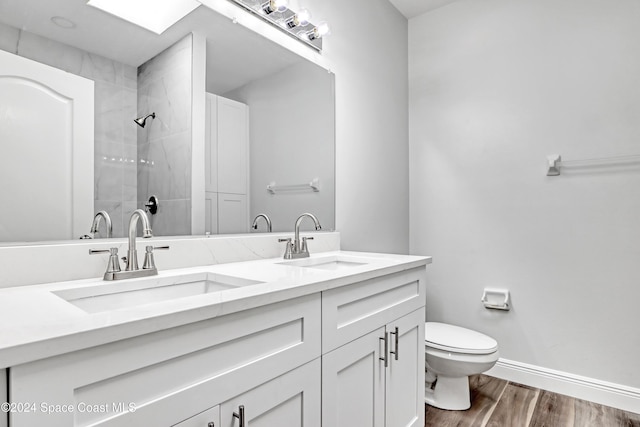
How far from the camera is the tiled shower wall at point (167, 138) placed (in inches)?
47.3

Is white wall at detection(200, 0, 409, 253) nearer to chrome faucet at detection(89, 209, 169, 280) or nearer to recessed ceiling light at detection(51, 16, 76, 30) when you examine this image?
recessed ceiling light at detection(51, 16, 76, 30)

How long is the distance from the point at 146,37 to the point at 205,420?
1.19 meters

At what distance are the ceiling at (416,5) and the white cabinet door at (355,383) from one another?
2.33m

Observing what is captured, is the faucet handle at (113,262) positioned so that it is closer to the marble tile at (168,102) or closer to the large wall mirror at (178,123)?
the large wall mirror at (178,123)

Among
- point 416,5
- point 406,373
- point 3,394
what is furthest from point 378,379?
point 416,5

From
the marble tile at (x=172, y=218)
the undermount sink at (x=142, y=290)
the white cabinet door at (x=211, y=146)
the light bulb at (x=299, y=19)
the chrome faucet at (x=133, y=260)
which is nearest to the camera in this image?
the undermount sink at (x=142, y=290)

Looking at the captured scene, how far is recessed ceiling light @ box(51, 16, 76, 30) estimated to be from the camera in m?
1.03

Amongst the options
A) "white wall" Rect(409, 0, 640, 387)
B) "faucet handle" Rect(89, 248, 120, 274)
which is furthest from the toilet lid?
"faucet handle" Rect(89, 248, 120, 274)

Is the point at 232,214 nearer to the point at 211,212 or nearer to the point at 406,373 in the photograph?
the point at 211,212

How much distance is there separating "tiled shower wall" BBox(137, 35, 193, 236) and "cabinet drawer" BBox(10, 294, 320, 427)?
637 mm

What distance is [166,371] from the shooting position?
25.7 inches

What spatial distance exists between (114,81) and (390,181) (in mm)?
1782

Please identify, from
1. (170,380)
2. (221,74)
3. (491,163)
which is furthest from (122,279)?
(491,163)

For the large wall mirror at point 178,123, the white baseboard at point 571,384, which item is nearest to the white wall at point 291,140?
the large wall mirror at point 178,123
